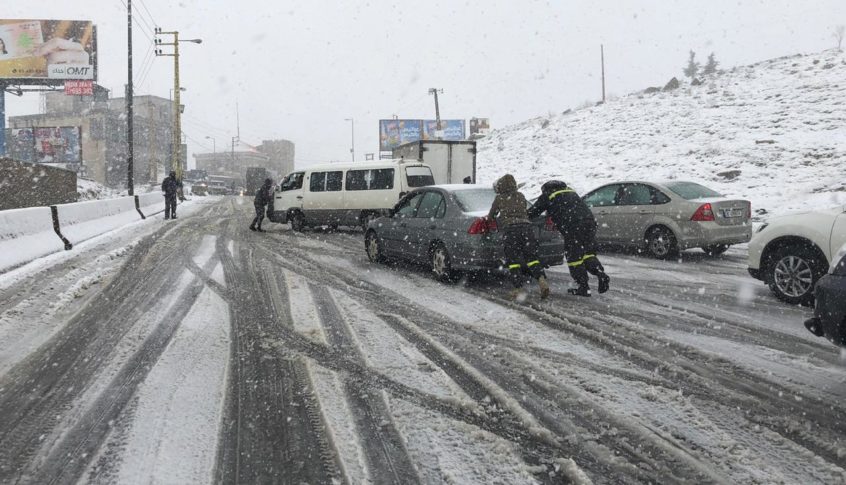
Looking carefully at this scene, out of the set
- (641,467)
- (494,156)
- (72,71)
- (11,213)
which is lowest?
(641,467)

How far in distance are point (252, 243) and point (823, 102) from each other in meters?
26.6

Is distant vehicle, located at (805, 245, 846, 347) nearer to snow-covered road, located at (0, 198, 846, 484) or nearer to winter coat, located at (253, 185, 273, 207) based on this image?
snow-covered road, located at (0, 198, 846, 484)

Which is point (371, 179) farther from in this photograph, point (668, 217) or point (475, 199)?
point (668, 217)

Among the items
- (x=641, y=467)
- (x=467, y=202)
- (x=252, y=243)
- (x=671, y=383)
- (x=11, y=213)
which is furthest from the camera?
(x=252, y=243)

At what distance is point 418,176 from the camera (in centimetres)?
1518

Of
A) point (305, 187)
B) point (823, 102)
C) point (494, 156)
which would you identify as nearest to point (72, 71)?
point (494, 156)

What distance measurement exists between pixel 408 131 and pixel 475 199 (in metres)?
57.2

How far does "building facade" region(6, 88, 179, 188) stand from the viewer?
59969mm

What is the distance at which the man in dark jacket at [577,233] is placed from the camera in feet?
21.7

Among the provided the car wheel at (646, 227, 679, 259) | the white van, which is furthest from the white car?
the white van

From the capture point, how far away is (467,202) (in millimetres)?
7758

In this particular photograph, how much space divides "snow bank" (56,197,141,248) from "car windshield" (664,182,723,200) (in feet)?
39.3

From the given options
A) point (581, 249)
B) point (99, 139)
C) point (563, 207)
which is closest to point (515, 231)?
point (563, 207)

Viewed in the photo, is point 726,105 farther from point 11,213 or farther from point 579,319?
point 11,213
